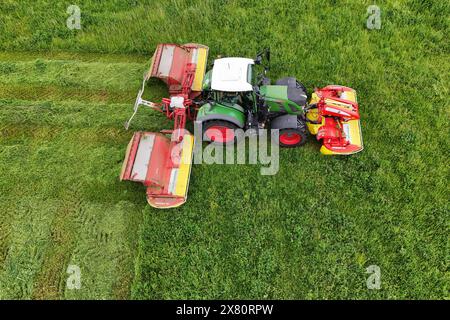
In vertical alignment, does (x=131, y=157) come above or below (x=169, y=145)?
below

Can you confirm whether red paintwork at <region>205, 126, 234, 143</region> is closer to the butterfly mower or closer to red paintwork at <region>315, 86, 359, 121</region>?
the butterfly mower

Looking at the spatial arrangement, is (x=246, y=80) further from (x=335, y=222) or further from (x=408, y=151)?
(x=408, y=151)

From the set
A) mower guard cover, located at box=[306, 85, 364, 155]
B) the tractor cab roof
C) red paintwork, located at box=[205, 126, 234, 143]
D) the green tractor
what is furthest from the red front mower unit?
mower guard cover, located at box=[306, 85, 364, 155]

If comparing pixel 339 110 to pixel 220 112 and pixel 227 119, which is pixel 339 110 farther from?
pixel 220 112

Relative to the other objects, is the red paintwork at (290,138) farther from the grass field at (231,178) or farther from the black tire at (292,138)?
the grass field at (231,178)

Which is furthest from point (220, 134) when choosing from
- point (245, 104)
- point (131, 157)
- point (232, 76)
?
point (131, 157)

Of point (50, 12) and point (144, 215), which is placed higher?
point (50, 12)
